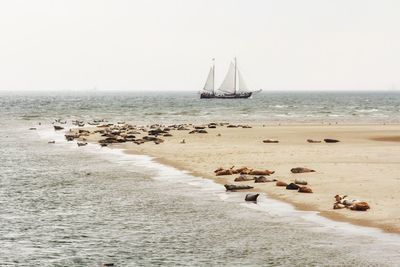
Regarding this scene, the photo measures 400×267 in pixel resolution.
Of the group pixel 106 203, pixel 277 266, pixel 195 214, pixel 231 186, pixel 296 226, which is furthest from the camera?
pixel 231 186

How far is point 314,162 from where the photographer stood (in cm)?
3525

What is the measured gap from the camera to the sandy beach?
73.9 ft

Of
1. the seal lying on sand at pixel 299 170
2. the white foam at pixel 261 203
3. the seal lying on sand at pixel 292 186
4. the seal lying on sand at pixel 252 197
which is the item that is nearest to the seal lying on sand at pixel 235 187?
the white foam at pixel 261 203

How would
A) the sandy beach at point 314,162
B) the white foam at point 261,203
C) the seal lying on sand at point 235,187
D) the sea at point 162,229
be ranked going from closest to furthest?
the sea at point 162,229 → the white foam at point 261,203 → the sandy beach at point 314,162 → the seal lying on sand at point 235,187

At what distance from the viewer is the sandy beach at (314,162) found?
2253 cm

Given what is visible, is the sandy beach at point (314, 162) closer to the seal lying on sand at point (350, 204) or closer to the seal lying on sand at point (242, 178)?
the seal lying on sand at point (350, 204)

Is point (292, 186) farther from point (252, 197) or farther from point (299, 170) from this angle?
point (299, 170)

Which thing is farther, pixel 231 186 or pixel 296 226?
pixel 231 186

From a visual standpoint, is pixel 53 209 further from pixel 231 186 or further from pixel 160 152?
pixel 160 152

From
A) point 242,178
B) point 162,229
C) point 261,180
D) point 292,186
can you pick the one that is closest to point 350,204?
point 292,186

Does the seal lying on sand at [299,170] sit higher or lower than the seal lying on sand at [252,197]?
higher

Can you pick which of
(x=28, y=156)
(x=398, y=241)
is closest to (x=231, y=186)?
(x=398, y=241)

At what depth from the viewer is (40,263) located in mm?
15570

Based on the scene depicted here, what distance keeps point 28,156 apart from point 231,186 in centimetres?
2000
